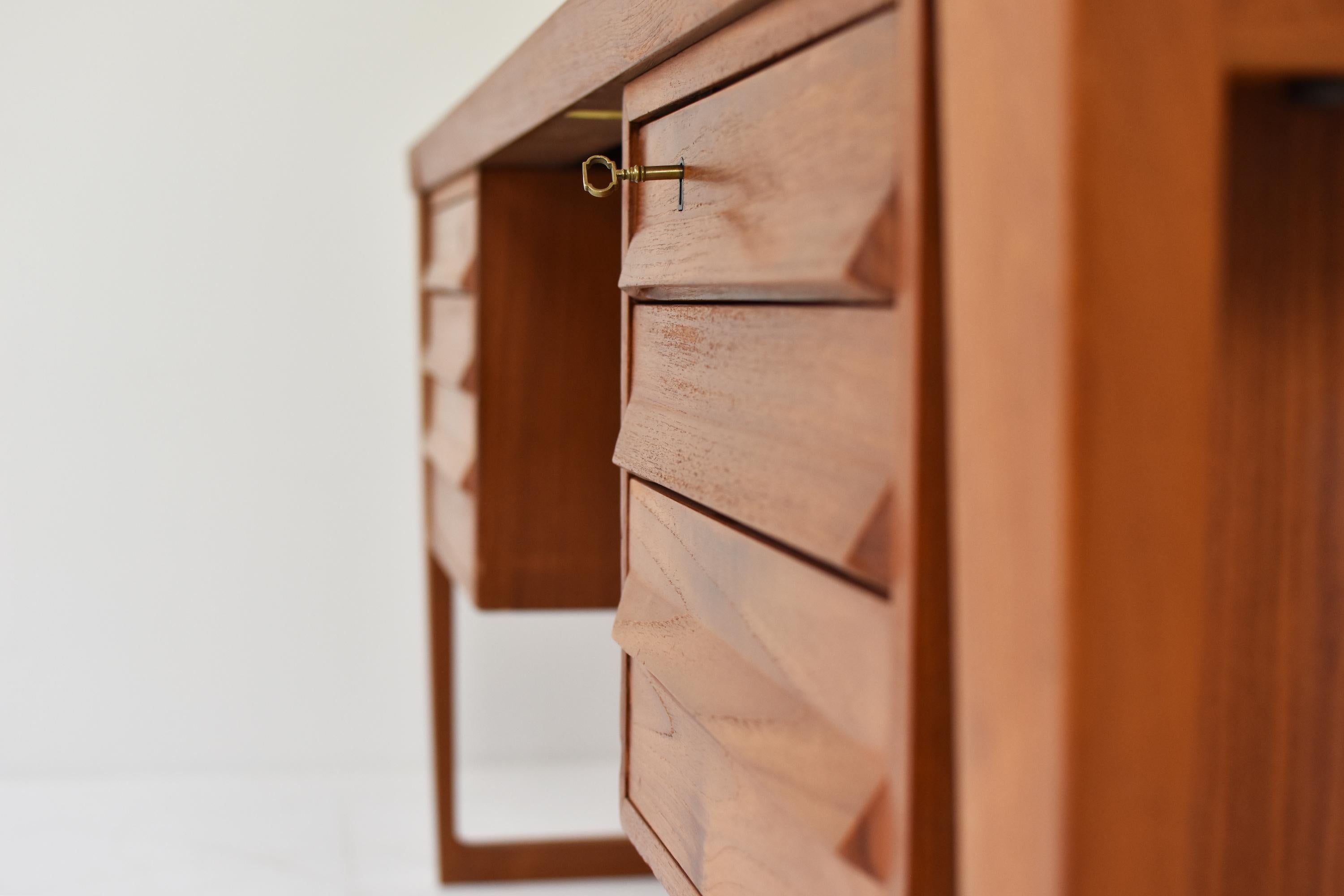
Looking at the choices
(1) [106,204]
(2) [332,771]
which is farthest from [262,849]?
(1) [106,204]

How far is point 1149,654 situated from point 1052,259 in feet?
0.36

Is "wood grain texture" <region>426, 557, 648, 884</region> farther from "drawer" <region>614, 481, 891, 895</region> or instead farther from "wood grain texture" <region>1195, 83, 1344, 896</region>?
"wood grain texture" <region>1195, 83, 1344, 896</region>

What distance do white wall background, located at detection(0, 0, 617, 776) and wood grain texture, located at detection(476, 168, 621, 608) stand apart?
3.44 ft

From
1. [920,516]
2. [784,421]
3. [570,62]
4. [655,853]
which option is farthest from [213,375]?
[920,516]

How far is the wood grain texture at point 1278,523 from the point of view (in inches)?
17.3

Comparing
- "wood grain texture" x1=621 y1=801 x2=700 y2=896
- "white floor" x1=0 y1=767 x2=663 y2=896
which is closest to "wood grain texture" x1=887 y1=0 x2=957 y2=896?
"wood grain texture" x1=621 y1=801 x2=700 y2=896

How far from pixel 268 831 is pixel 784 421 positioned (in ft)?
6.26

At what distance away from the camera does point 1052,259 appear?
1.21ft

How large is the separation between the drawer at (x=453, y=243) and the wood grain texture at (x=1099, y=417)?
46.2 inches

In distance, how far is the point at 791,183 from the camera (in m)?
0.58

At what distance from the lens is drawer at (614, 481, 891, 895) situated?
1.74 ft

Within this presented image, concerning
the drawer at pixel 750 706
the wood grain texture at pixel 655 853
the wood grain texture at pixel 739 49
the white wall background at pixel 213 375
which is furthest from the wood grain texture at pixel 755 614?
the white wall background at pixel 213 375

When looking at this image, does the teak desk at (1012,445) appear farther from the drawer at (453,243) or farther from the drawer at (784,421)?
the drawer at (453,243)

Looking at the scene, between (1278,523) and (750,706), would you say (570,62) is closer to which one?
(750,706)
